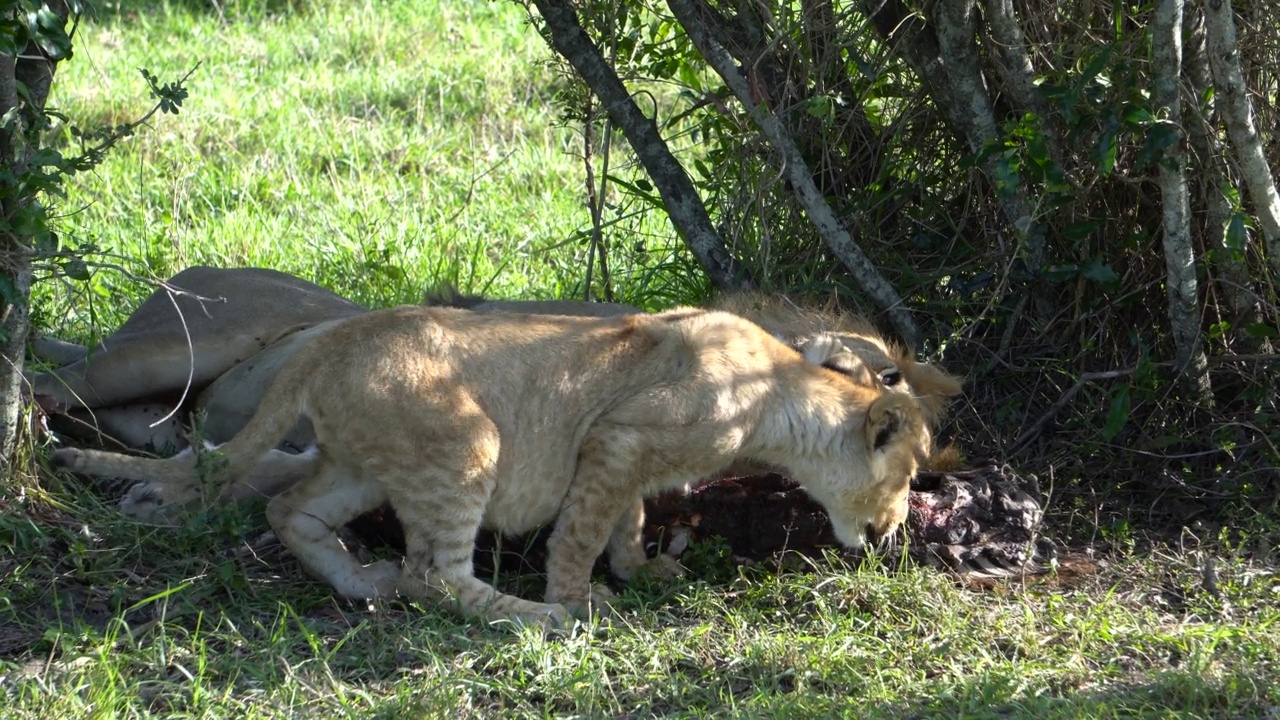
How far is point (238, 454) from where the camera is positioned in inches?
168

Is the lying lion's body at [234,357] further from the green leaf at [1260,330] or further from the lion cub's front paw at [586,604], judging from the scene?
the lion cub's front paw at [586,604]

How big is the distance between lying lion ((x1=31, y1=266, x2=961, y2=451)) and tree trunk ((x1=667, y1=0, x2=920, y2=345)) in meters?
0.18

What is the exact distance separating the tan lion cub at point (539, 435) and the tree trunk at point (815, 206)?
2.73ft

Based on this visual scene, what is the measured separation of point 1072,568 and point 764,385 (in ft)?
3.85

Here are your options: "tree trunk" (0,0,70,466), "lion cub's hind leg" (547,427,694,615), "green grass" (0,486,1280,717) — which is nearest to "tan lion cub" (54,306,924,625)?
"lion cub's hind leg" (547,427,694,615)

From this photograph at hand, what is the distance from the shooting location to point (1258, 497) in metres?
4.91

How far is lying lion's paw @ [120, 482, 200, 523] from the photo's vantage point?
477cm

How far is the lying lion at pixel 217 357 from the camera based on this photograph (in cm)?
516

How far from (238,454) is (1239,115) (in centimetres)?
329

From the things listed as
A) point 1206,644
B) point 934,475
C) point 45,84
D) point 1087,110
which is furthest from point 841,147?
point 45,84

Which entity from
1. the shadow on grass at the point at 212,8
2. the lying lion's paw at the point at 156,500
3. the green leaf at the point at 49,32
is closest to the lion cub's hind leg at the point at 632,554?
the lying lion's paw at the point at 156,500

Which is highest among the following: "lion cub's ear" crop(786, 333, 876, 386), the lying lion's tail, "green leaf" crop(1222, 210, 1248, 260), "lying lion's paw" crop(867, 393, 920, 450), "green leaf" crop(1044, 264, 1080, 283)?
"green leaf" crop(1222, 210, 1248, 260)

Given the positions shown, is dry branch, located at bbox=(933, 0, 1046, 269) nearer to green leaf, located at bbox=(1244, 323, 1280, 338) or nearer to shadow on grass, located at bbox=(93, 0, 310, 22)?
green leaf, located at bbox=(1244, 323, 1280, 338)

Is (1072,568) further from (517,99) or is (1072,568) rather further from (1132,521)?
(517,99)
